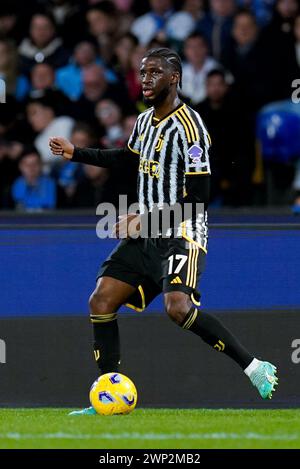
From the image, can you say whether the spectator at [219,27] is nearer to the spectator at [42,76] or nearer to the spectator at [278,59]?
the spectator at [278,59]

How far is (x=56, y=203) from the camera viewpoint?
9.88 meters

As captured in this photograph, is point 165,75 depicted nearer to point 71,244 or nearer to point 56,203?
point 71,244

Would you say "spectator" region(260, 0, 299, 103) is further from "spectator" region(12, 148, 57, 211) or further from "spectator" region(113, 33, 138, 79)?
"spectator" region(12, 148, 57, 211)

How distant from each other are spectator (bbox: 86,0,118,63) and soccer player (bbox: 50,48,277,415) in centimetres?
422

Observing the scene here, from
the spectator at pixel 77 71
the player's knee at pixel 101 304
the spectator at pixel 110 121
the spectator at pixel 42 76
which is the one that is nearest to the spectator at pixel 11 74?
the spectator at pixel 42 76

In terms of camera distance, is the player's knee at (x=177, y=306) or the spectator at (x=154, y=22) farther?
the spectator at (x=154, y=22)

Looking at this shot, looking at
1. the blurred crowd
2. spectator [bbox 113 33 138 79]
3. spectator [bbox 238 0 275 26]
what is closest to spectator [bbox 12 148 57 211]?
the blurred crowd

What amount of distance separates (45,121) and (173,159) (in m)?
3.89

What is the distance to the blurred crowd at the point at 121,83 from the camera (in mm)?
9852

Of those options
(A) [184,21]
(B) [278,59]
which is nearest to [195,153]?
(B) [278,59]

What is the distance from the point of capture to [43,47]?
11.4m

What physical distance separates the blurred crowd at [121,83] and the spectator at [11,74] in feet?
0.04

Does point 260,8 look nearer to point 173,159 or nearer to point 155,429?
point 173,159

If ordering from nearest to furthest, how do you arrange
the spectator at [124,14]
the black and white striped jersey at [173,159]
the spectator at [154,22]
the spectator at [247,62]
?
the black and white striped jersey at [173,159] → the spectator at [247,62] → the spectator at [154,22] → the spectator at [124,14]
